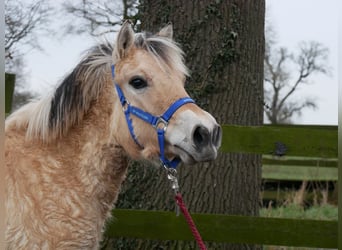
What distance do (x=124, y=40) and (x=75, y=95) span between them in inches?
18.6

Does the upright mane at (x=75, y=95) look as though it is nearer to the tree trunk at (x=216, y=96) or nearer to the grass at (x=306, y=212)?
the tree trunk at (x=216, y=96)

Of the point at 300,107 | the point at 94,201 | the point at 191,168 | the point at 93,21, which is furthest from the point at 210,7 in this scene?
the point at 300,107

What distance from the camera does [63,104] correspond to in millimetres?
3162

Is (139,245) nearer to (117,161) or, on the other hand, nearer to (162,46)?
(117,161)

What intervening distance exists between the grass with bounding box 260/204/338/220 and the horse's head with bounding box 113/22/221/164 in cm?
484

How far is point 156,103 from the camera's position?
289cm

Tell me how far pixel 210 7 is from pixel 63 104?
7.02ft

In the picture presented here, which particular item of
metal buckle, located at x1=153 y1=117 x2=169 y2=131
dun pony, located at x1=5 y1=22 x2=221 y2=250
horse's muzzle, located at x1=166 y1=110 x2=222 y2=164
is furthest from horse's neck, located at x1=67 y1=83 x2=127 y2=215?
horse's muzzle, located at x1=166 y1=110 x2=222 y2=164

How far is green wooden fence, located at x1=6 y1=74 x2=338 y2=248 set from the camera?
4.14 metres

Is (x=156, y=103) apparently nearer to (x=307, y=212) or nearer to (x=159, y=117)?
(x=159, y=117)

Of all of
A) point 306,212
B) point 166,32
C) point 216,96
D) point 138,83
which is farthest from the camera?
point 306,212

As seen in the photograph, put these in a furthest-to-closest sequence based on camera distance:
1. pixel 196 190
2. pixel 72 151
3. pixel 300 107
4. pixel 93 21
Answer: pixel 300 107 → pixel 93 21 → pixel 196 190 → pixel 72 151

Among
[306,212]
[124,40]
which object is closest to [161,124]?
[124,40]

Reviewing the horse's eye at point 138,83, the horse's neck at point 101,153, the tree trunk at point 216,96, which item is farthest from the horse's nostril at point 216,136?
the tree trunk at point 216,96
